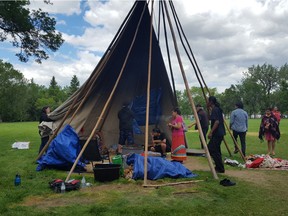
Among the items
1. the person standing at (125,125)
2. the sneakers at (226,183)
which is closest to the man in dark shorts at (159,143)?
the person standing at (125,125)

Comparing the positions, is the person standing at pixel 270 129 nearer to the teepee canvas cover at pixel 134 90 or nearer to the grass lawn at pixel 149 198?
the teepee canvas cover at pixel 134 90

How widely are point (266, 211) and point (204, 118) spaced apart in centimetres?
715

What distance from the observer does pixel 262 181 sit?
6.96m

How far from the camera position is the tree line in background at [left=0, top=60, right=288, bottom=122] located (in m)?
59.6

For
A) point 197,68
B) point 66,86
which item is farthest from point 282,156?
point 66,86

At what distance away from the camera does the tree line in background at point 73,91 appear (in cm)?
5961

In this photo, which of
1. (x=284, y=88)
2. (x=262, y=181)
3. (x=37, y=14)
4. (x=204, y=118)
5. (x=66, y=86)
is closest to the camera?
(x=262, y=181)

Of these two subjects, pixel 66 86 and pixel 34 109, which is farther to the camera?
pixel 66 86

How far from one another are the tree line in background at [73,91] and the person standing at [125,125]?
4916 cm

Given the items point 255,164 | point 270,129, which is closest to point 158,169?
point 255,164

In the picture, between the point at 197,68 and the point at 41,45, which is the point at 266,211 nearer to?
the point at 197,68

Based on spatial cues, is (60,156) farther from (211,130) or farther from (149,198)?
(211,130)

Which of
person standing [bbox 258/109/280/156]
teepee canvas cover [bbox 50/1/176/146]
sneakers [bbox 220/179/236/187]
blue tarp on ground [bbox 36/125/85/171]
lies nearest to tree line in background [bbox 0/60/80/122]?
teepee canvas cover [bbox 50/1/176/146]

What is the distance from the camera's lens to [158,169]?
23.7 ft
